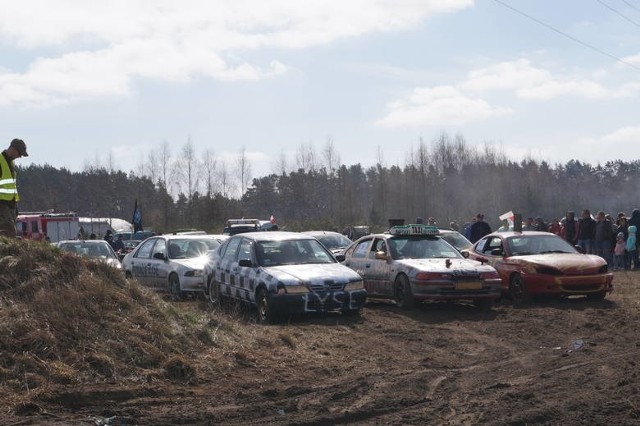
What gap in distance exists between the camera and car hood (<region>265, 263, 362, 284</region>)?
13000mm

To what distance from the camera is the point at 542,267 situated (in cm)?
1516

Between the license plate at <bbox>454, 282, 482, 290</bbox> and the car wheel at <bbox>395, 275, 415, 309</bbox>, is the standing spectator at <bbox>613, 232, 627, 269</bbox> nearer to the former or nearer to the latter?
the license plate at <bbox>454, 282, 482, 290</bbox>

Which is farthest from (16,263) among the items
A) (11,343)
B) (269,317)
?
(269,317)

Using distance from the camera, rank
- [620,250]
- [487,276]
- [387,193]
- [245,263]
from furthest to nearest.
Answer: [387,193] → [620,250] → [487,276] → [245,263]

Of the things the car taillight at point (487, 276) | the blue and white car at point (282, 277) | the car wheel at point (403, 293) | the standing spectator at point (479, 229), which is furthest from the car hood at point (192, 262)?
the standing spectator at point (479, 229)

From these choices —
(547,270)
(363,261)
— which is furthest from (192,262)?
(547,270)

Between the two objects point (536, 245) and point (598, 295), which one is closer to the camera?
point (598, 295)

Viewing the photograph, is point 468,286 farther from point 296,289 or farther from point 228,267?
point 228,267

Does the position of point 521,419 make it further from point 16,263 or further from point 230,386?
point 16,263

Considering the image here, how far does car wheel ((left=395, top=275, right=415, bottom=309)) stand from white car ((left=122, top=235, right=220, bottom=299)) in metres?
4.26

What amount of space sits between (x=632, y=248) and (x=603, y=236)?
92 cm

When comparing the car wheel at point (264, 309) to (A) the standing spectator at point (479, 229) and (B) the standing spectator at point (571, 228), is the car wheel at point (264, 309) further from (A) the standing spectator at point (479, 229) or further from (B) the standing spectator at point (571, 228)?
(B) the standing spectator at point (571, 228)

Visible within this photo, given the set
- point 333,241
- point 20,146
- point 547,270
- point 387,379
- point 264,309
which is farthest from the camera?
point 333,241

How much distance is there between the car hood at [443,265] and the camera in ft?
47.3
